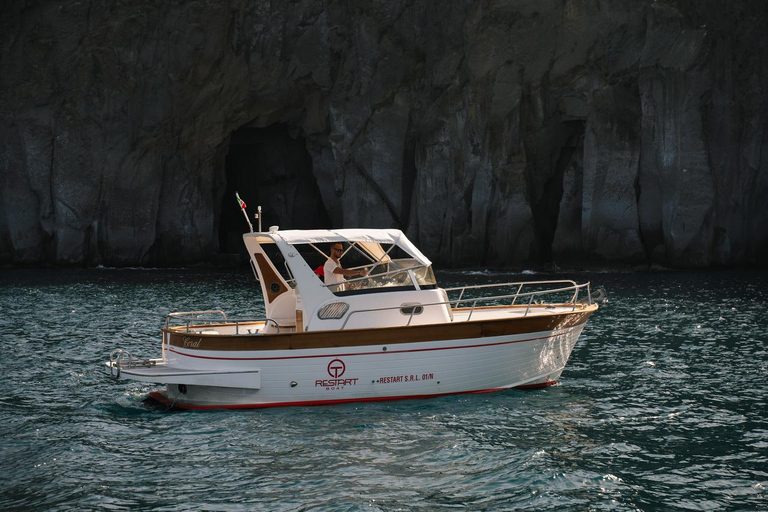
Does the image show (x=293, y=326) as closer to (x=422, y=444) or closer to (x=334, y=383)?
(x=334, y=383)

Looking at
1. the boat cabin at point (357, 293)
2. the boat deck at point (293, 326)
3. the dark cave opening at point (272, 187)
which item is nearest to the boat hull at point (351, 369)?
the boat cabin at point (357, 293)

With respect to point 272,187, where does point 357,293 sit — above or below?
below

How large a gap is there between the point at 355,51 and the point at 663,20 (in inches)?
770

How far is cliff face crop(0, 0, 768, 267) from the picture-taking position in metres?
47.2

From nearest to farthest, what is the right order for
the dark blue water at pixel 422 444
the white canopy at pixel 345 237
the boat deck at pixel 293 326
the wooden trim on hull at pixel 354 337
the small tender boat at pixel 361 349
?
1. the dark blue water at pixel 422 444
2. the wooden trim on hull at pixel 354 337
3. the small tender boat at pixel 361 349
4. the white canopy at pixel 345 237
5. the boat deck at pixel 293 326

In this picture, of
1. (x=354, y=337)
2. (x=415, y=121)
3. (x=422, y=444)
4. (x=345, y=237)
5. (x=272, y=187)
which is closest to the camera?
→ (x=422, y=444)

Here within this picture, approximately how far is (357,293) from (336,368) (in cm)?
153

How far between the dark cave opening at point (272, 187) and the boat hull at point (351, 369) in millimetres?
49855

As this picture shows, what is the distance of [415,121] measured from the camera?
182ft

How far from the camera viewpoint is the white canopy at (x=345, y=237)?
16591mm

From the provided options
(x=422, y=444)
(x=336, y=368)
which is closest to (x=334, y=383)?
(x=336, y=368)

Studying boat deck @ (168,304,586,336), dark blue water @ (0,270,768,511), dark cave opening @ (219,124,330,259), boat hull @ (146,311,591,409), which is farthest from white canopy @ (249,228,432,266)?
dark cave opening @ (219,124,330,259)

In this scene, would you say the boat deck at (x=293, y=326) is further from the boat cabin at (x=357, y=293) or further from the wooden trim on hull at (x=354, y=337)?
the wooden trim on hull at (x=354, y=337)

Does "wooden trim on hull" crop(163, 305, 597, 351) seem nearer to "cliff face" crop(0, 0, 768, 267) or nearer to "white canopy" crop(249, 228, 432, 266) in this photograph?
"white canopy" crop(249, 228, 432, 266)
